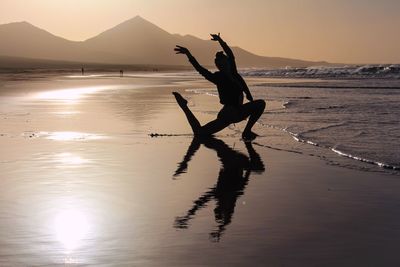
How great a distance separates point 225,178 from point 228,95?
5.13 meters

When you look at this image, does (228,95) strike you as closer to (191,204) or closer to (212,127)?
(212,127)

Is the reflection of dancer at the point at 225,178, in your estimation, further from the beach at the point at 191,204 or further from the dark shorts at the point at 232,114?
the dark shorts at the point at 232,114

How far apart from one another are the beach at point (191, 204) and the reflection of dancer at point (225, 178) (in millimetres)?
17

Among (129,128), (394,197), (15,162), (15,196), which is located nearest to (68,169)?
(15,162)

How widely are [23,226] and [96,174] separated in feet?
9.68

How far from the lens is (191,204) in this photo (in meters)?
6.91

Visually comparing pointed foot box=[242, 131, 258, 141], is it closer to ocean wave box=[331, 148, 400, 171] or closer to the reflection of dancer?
the reflection of dancer

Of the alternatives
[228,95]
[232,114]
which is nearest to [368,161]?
[232,114]

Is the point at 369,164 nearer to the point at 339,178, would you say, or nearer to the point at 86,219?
the point at 339,178

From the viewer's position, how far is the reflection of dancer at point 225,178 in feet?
20.4

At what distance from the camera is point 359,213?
648 centimetres

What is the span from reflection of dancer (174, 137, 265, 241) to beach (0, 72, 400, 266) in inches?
0.7

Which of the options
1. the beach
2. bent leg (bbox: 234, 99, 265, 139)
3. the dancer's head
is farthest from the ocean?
the dancer's head

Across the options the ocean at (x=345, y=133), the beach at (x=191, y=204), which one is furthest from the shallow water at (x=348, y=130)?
the beach at (x=191, y=204)
